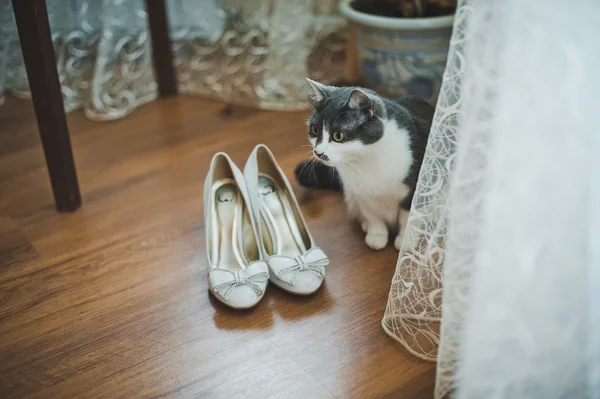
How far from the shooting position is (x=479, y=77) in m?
0.82

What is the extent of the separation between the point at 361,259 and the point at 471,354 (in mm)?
512

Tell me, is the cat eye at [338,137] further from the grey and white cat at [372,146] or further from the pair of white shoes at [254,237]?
the pair of white shoes at [254,237]

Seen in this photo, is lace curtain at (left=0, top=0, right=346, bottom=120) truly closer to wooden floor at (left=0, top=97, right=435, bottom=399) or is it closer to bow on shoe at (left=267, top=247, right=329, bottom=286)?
wooden floor at (left=0, top=97, right=435, bottom=399)

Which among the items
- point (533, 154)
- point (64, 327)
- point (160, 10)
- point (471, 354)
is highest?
point (533, 154)

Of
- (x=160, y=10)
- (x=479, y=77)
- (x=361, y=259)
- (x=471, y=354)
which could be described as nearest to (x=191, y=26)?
(x=160, y=10)

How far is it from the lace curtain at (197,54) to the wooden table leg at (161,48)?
3 centimetres

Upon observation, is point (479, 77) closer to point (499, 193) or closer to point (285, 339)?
point (499, 193)

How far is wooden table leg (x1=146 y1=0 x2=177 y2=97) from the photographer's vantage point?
6.38 ft

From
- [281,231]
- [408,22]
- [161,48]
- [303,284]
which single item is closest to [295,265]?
[303,284]

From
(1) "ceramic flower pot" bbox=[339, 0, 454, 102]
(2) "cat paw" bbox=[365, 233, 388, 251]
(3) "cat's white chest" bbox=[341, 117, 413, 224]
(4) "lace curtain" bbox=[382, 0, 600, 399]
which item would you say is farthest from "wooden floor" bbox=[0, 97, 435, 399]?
(1) "ceramic flower pot" bbox=[339, 0, 454, 102]

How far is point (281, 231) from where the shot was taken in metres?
1.33

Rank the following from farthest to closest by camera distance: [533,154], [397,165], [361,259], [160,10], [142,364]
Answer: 1. [160,10]
2. [361,259]
3. [397,165]
4. [142,364]
5. [533,154]

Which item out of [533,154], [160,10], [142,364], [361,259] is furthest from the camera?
[160,10]

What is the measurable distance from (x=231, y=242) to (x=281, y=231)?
0.37 ft
